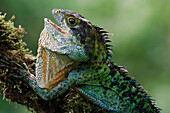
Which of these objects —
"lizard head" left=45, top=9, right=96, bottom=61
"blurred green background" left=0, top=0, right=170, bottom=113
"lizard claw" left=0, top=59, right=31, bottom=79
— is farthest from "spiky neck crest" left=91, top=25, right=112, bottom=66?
"blurred green background" left=0, top=0, right=170, bottom=113

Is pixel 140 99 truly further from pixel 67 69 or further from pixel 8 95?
pixel 8 95

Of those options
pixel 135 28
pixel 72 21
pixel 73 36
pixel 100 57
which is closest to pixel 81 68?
pixel 100 57

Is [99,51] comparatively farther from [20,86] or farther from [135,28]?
[135,28]

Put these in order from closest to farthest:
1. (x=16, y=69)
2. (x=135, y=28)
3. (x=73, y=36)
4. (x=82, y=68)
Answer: (x=16, y=69) < (x=73, y=36) < (x=82, y=68) < (x=135, y=28)

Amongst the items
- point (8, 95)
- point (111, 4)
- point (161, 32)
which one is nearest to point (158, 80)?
point (161, 32)

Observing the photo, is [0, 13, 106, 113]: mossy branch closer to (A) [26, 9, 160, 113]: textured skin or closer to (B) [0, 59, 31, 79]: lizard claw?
(B) [0, 59, 31, 79]: lizard claw

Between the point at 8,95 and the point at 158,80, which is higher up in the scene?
the point at 158,80

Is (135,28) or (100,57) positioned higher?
(135,28)
